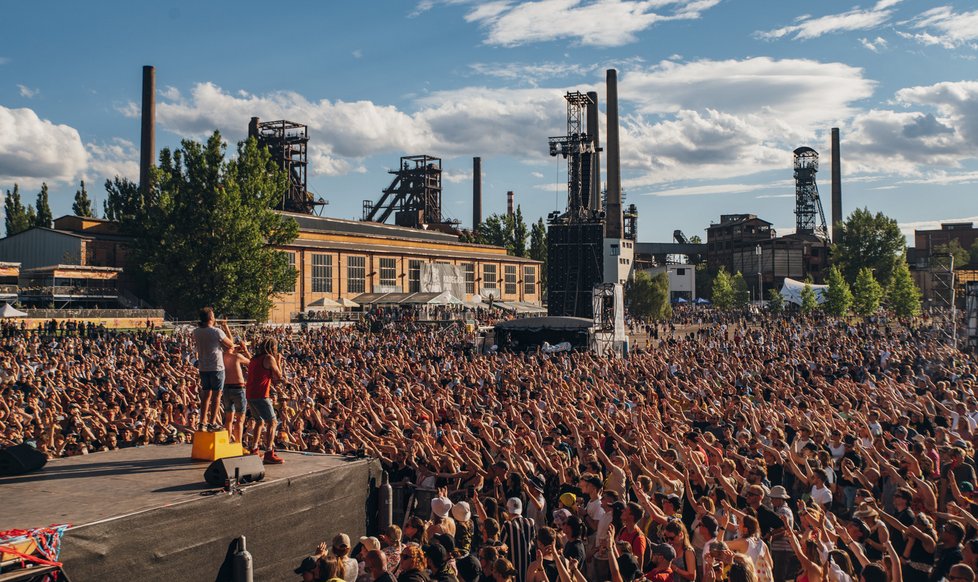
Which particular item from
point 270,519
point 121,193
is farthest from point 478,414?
point 121,193

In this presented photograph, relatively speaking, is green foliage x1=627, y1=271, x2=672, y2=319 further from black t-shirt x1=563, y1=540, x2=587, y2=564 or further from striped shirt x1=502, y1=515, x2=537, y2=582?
black t-shirt x1=563, y1=540, x2=587, y2=564

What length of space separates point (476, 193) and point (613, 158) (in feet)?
83.7

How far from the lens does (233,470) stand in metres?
6.93

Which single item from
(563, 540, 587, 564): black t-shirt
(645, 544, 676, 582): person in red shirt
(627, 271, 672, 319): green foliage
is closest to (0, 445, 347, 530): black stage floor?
(563, 540, 587, 564): black t-shirt

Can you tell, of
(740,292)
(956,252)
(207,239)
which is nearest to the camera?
(207,239)

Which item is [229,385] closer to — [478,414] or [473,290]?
[478,414]

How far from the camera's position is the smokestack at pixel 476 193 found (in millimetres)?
98625

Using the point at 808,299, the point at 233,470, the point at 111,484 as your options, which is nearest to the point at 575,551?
the point at 233,470

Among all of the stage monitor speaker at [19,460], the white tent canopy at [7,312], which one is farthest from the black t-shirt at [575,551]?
the white tent canopy at [7,312]

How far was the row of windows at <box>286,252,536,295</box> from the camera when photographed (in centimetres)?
5956

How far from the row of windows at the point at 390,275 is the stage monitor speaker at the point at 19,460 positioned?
45.4 m

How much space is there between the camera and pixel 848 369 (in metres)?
20.4

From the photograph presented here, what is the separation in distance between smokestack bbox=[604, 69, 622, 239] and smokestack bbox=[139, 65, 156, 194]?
4105 cm

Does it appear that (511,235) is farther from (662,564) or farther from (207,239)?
(662,564)
